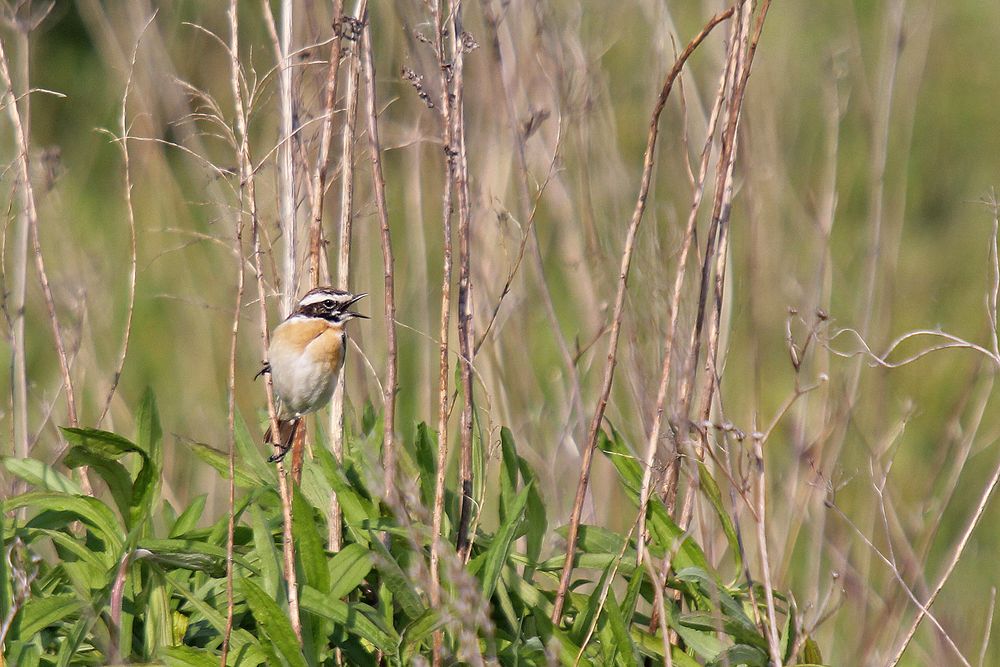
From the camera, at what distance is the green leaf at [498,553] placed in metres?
2.09

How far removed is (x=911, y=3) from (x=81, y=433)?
19.2ft

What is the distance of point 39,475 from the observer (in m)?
2.29

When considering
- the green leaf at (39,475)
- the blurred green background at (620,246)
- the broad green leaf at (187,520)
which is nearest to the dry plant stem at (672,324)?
the blurred green background at (620,246)

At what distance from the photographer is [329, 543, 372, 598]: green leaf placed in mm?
2086

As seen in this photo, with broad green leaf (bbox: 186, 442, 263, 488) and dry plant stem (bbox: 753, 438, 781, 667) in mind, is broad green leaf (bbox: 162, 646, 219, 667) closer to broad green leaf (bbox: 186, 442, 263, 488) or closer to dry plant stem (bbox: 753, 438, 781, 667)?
broad green leaf (bbox: 186, 442, 263, 488)

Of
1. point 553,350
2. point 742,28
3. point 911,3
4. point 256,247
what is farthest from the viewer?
point 911,3

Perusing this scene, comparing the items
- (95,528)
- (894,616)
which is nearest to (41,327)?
(95,528)

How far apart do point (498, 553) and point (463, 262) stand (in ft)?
1.70

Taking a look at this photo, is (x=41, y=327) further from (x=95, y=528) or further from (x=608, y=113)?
(x=95, y=528)

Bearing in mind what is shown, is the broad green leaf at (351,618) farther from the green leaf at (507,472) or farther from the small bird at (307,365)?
the small bird at (307,365)

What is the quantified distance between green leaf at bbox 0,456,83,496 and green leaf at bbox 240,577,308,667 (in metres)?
0.50

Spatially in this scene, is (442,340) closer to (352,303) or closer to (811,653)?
(352,303)

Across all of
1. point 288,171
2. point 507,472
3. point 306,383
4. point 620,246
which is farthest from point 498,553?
point 620,246

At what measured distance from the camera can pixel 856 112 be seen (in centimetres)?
630
